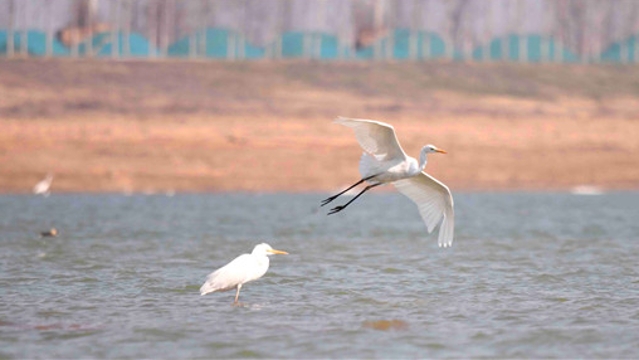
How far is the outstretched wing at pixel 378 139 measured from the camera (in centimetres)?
1067

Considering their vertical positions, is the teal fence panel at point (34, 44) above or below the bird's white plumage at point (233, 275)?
above

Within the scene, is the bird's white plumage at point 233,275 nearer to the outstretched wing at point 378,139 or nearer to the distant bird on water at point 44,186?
the outstretched wing at point 378,139

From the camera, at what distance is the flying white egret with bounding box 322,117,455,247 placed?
10955mm

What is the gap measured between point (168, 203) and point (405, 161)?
14.1 metres

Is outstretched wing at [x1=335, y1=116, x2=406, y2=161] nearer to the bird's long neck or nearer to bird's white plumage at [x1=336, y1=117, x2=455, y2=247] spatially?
bird's white plumage at [x1=336, y1=117, x2=455, y2=247]

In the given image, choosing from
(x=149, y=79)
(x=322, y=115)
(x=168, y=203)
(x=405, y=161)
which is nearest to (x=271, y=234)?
(x=168, y=203)

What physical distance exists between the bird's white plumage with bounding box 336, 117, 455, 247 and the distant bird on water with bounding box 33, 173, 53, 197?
14453 millimetres

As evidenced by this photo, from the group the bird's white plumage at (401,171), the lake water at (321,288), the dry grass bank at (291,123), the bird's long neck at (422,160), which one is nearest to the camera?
the lake water at (321,288)

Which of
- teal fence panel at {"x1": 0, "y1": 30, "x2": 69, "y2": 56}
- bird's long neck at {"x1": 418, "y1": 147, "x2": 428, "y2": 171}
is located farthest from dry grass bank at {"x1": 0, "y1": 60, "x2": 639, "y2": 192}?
bird's long neck at {"x1": 418, "y1": 147, "x2": 428, "y2": 171}

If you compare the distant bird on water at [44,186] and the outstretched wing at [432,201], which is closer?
the outstretched wing at [432,201]

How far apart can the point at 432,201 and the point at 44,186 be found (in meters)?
14.6

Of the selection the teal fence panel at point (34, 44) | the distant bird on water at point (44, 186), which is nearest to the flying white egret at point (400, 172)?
the distant bird on water at point (44, 186)

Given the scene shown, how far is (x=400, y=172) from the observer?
11.4 metres

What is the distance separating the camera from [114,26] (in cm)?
3903
